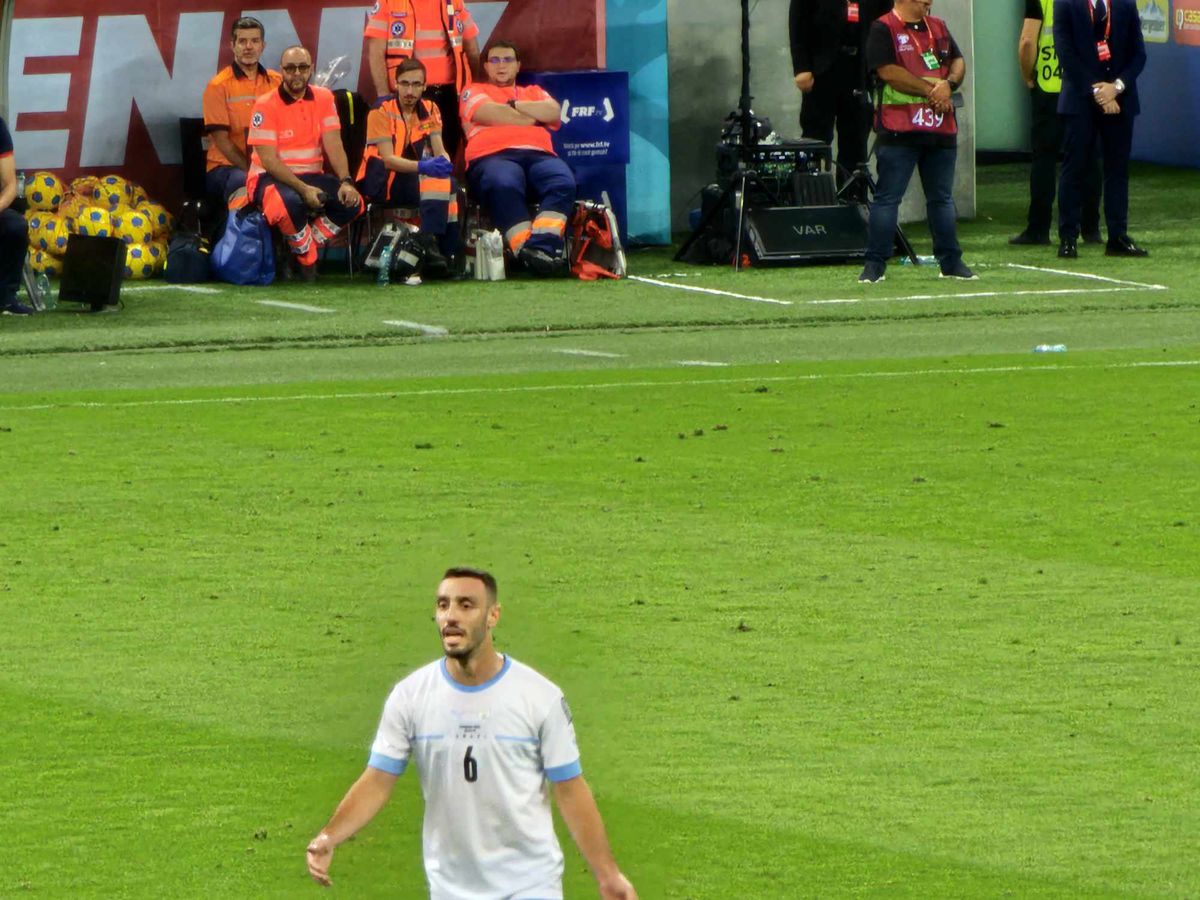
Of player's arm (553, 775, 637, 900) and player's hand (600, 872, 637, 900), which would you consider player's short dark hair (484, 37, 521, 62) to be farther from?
player's hand (600, 872, 637, 900)

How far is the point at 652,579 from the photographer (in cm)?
963

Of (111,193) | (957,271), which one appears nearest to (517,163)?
(111,193)

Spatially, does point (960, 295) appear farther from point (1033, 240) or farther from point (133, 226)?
point (133, 226)

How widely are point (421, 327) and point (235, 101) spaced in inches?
145

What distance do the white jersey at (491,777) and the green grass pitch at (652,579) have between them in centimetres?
146

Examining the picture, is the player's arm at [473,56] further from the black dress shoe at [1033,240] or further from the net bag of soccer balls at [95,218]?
the black dress shoe at [1033,240]

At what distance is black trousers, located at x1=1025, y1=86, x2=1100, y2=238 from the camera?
68.5 feet

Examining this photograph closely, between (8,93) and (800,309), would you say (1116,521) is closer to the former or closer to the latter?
(800,309)

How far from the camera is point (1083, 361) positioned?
48.9 ft

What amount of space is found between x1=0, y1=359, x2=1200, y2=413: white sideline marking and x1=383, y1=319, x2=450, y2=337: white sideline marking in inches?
89.6

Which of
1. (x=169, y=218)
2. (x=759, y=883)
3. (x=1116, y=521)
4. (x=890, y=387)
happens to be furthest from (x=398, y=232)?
(x=759, y=883)

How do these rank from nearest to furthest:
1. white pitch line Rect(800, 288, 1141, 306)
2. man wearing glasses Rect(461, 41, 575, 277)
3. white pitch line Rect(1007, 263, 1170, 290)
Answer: white pitch line Rect(800, 288, 1141, 306)
white pitch line Rect(1007, 263, 1170, 290)
man wearing glasses Rect(461, 41, 575, 277)

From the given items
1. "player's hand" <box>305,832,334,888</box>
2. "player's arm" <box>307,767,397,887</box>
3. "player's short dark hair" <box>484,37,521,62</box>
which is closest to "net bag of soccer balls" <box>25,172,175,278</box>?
"player's short dark hair" <box>484,37,521,62</box>

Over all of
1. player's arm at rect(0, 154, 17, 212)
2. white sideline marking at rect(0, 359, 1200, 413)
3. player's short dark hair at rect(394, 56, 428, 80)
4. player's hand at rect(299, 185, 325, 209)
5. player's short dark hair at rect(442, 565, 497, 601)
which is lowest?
white sideline marking at rect(0, 359, 1200, 413)
